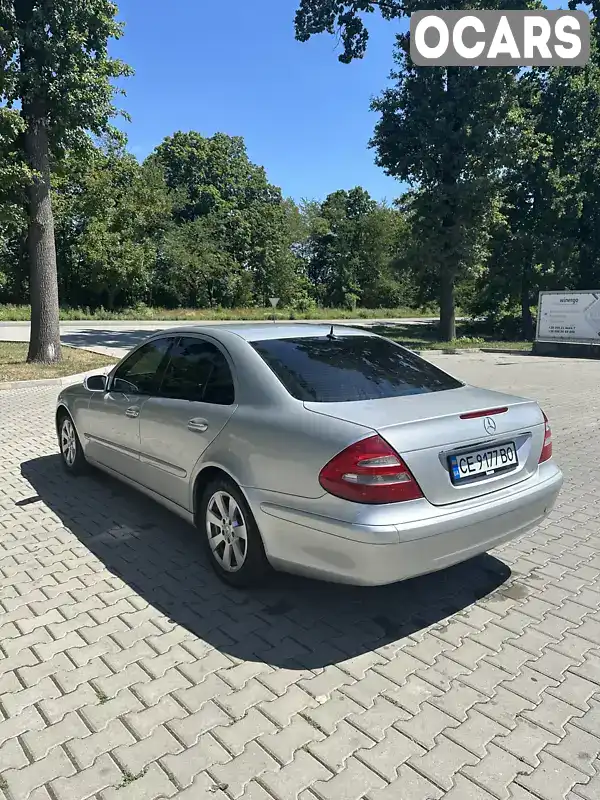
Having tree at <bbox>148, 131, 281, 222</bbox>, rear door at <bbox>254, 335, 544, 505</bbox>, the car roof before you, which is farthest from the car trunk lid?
tree at <bbox>148, 131, 281, 222</bbox>

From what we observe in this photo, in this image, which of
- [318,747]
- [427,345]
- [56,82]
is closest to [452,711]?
[318,747]

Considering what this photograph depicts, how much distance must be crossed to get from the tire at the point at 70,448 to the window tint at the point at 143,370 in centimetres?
108

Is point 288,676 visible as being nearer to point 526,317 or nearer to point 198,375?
point 198,375

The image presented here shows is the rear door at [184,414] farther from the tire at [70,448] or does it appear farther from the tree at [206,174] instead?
the tree at [206,174]

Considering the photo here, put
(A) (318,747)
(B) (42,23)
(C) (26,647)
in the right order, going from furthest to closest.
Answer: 1. (B) (42,23)
2. (C) (26,647)
3. (A) (318,747)

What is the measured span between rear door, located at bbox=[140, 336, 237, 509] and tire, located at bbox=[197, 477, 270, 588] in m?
0.24

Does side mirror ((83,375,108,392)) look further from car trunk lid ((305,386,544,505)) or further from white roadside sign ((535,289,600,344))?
white roadside sign ((535,289,600,344))

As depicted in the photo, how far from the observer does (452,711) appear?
8.38 feet

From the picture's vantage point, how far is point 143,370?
4613 millimetres

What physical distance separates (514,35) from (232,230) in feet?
116

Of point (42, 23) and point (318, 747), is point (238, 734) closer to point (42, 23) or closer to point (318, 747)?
point (318, 747)

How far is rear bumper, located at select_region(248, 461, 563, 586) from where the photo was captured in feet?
9.20

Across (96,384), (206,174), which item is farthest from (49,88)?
(206,174)

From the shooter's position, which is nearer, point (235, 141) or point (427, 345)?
point (427, 345)
